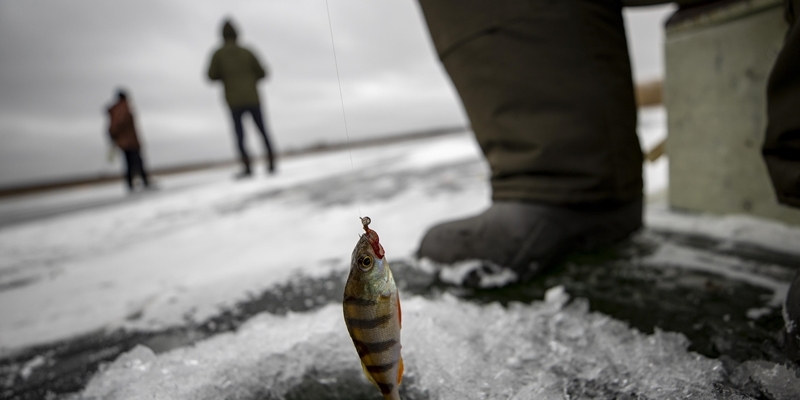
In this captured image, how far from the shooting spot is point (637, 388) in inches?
27.5

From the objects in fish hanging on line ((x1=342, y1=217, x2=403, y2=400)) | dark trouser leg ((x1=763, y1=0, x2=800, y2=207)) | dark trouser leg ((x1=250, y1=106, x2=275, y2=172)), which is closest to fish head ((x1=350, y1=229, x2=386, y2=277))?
fish hanging on line ((x1=342, y1=217, x2=403, y2=400))

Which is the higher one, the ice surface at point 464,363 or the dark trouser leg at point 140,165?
the dark trouser leg at point 140,165

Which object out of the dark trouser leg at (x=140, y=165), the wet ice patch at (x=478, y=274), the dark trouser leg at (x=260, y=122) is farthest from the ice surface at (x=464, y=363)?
the dark trouser leg at (x=140, y=165)

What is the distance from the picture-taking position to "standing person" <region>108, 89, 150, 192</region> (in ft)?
23.7

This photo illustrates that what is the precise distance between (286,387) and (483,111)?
3.30ft

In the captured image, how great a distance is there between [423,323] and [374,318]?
0.43 m

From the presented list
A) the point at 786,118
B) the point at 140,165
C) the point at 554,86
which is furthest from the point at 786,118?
the point at 140,165

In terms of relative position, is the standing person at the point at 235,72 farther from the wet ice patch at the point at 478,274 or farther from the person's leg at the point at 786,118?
the person's leg at the point at 786,118

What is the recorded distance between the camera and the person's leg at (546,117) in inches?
47.6

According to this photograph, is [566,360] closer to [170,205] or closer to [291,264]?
[291,264]

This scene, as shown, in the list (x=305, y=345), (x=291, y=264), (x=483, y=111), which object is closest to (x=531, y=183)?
(x=483, y=111)

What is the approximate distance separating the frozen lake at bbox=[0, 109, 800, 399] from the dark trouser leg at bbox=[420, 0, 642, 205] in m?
0.31

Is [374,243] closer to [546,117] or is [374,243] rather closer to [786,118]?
[546,117]

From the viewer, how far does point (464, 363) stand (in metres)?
0.81
